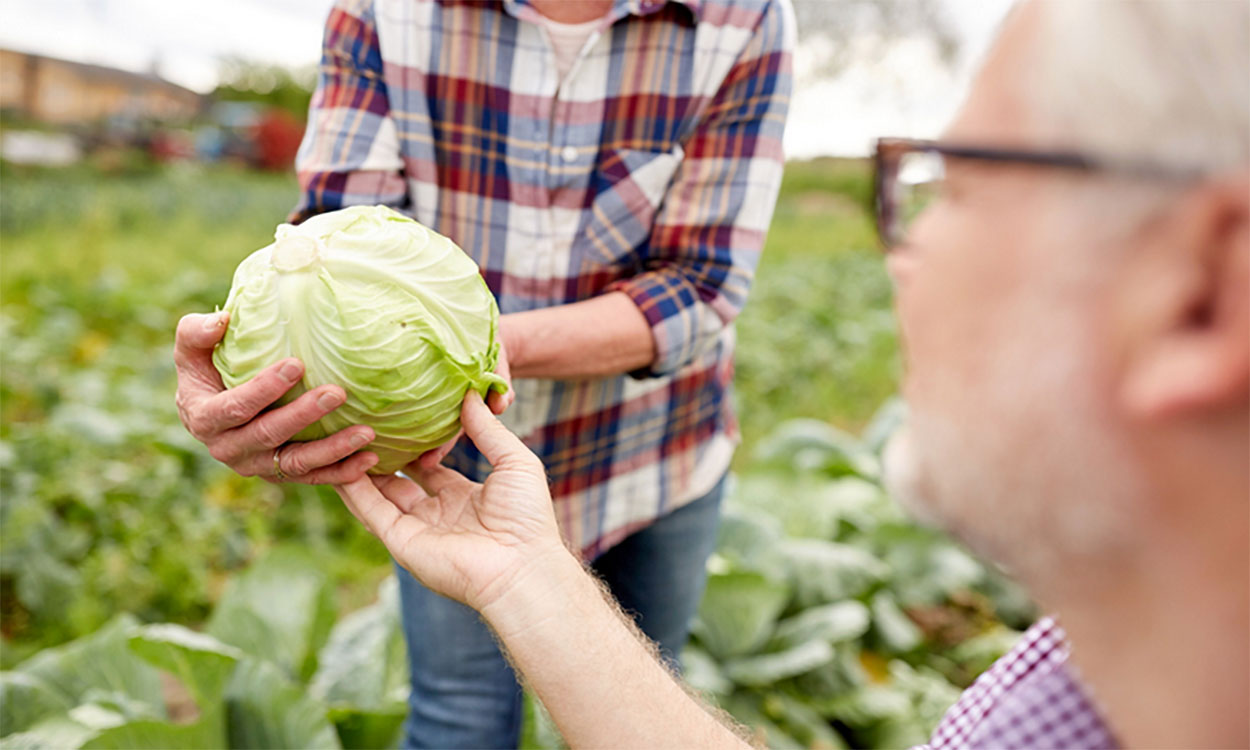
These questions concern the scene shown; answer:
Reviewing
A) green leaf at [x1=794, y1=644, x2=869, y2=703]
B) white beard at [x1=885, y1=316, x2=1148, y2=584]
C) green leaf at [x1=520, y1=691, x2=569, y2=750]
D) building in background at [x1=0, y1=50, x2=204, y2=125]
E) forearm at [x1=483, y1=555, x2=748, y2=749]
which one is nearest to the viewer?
white beard at [x1=885, y1=316, x2=1148, y2=584]

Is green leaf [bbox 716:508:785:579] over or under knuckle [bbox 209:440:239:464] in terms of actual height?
under

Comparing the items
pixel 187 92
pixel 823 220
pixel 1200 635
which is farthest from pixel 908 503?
pixel 187 92

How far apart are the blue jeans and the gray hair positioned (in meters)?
1.48

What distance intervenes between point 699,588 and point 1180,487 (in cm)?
158

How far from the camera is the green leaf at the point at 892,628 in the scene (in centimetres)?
339

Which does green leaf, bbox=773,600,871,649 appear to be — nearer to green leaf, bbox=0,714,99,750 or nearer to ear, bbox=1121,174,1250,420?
green leaf, bbox=0,714,99,750

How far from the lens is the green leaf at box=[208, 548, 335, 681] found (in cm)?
262

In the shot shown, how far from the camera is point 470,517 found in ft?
4.86

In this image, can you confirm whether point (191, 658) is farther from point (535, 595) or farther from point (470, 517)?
point (535, 595)

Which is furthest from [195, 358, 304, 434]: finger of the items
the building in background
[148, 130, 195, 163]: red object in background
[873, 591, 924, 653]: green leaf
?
the building in background

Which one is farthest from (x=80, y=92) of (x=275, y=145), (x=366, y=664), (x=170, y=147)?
(x=366, y=664)

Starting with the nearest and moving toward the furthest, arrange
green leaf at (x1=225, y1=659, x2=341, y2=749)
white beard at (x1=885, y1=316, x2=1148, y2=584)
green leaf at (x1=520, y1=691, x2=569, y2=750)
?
1. white beard at (x1=885, y1=316, x2=1148, y2=584)
2. green leaf at (x1=225, y1=659, x2=341, y2=749)
3. green leaf at (x1=520, y1=691, x2=569, y2=750)

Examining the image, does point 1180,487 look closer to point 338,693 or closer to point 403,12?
point 403,12

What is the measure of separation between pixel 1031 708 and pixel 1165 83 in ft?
2.41
